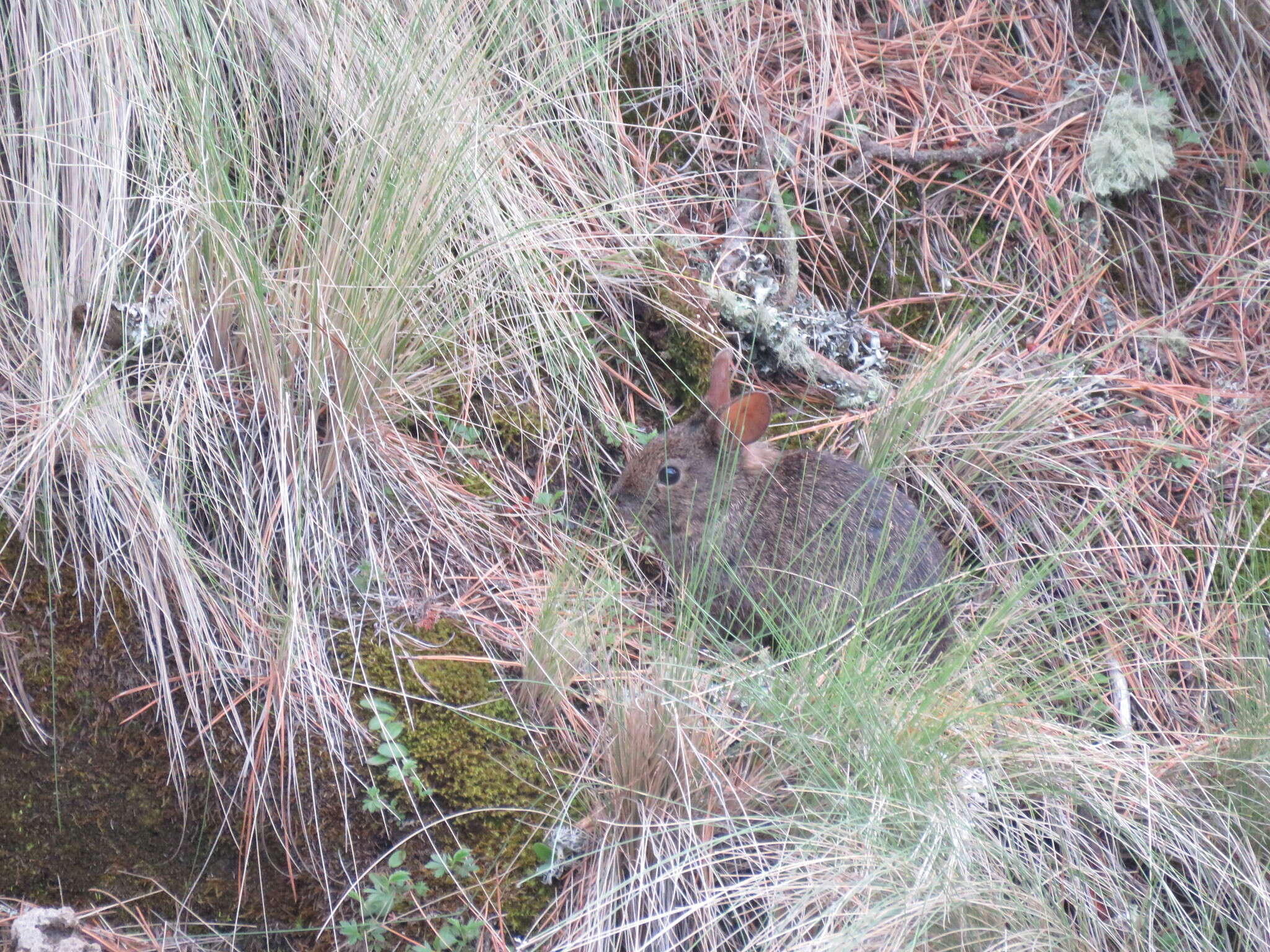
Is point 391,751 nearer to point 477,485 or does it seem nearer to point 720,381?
point 477,485

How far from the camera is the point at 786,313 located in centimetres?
414

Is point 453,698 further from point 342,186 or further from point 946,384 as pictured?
point 946,384

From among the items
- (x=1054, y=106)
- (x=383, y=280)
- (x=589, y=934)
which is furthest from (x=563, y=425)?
(x=1054, y=106)

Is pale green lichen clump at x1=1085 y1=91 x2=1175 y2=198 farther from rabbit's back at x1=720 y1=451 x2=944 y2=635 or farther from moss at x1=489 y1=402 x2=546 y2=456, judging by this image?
moss at x1=489 y1=402 x2=546 y2=456

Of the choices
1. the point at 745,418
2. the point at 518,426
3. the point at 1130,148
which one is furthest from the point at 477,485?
the point at 1130,148

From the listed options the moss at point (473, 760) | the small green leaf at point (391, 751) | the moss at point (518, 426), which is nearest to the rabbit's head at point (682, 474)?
the moss at point (518, 426)

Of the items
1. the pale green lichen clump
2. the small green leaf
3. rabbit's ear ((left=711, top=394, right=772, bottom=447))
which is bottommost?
the small green leaf

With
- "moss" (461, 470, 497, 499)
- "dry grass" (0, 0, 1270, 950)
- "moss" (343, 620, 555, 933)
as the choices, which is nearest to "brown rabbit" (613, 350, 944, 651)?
"dry grass" (0, 0, 1270, 950)

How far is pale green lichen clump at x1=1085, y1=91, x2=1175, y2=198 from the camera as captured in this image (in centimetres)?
449

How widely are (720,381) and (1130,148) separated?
6.94 feet

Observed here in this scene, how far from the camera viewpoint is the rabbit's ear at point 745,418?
355cm

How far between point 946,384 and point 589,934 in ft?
7.17

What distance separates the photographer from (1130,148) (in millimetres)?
4500

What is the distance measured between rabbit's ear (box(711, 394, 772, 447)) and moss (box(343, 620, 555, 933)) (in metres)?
1.14
